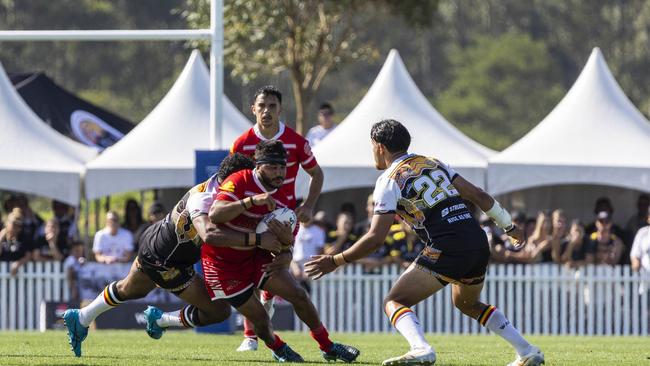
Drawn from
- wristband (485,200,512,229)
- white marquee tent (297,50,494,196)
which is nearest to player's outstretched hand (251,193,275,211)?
wristband (485,200,512,229)

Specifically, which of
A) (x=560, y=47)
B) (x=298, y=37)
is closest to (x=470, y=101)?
(x=560, y=47)

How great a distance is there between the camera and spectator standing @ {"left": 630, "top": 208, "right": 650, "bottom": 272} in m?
18.7

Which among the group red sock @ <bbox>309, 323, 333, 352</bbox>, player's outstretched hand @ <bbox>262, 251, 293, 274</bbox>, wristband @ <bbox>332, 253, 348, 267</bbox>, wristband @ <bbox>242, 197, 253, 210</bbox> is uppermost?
wristband @ <bbox>242, 197, 253, 210</bbox>

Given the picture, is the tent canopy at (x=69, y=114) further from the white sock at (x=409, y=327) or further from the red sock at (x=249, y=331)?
the white sock at (x=409, y=327)

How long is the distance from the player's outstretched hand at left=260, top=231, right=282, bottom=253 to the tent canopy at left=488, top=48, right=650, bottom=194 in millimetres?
9711

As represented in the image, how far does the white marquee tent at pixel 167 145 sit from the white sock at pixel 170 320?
28.9 feet

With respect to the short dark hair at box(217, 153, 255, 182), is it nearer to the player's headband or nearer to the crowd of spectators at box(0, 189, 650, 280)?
the player's headband

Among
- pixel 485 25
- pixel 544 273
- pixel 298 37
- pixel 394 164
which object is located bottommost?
pixel 544 273

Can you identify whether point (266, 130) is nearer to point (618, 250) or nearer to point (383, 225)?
point (383, 225)

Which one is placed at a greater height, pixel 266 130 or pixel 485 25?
pixel 485 25

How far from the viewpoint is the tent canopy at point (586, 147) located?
1938 centimetres

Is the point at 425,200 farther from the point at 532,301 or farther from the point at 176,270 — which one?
the point at 532,301

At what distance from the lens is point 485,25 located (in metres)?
65.6

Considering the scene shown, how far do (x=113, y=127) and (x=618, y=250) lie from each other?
9.15 m
